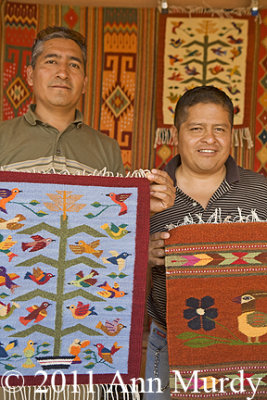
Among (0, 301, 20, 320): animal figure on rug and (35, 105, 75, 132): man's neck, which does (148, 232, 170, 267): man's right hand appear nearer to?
(0, 301, 20, 320): animal figure on rug

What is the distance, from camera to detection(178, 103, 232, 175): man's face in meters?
1.87

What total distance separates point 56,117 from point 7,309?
3.09 ft

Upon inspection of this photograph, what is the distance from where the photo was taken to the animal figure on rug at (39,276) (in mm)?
1609

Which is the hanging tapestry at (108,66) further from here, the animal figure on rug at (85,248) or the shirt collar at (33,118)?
the animal figure on rug at (85,248)

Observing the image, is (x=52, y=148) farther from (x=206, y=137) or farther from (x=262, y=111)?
(x=262, y=111)

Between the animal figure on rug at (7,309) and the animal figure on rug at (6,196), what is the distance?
0.35m

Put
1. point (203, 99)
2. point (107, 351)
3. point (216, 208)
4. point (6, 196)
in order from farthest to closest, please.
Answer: point (203, 99) → point (216, 208) → point (107, 351) → point (6, 196)

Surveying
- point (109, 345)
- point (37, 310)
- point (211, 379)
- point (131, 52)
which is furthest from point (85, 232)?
point (131, 52)

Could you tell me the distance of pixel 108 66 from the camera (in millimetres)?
3449

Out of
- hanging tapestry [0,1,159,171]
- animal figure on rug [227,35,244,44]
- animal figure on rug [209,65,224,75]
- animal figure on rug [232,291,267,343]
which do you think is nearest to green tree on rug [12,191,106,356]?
animal figure on rug [232,291,267,343]

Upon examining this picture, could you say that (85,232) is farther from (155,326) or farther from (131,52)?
(131,52)

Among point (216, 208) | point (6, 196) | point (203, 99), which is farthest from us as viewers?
point (203, 99)

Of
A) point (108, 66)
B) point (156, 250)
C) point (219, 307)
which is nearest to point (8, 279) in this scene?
point (156, 250)

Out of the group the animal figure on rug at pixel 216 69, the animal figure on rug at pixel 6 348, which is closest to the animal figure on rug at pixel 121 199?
the animal figure on rug at pixel 6 348
